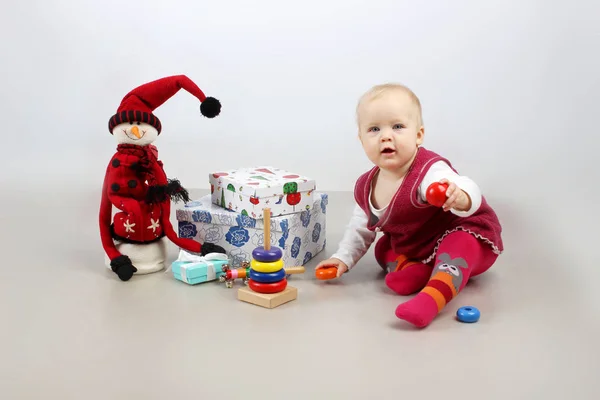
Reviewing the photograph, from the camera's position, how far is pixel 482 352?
4.87 ft

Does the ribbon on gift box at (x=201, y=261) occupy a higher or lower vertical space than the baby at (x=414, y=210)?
lower

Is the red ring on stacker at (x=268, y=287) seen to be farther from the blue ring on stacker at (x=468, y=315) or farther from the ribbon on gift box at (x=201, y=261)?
the blue ring on stacker at (x=468, y=315)

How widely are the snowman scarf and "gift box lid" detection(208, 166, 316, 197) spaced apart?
0.48 ft

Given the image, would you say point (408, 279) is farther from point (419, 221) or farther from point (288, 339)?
point (288, 339)

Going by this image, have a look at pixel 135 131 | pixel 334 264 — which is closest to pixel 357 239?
pixel 334 264

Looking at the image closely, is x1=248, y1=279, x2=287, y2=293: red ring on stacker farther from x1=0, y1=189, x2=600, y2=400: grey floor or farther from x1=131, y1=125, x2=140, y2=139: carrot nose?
x1=131, y1=125, x2=140, y2=139: carrot nose

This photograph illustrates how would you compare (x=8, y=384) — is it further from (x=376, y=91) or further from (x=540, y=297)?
(x=540, y=297)

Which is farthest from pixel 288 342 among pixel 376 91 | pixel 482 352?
pixel 376 91

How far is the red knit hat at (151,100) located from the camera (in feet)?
6.37

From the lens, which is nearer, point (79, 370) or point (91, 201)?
point (79, 370)

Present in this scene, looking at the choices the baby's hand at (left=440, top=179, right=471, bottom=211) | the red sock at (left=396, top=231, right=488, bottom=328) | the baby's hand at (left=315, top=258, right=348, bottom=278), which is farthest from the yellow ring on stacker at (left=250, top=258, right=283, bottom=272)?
the baby's hand at (left=440, top=179, right=471, bottom=211)

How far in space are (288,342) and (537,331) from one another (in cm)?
58

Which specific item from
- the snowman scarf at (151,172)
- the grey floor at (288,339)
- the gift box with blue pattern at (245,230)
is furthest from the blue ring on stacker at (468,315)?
the snowman scarf at (151,172)

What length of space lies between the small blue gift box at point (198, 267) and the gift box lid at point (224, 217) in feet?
0.38
